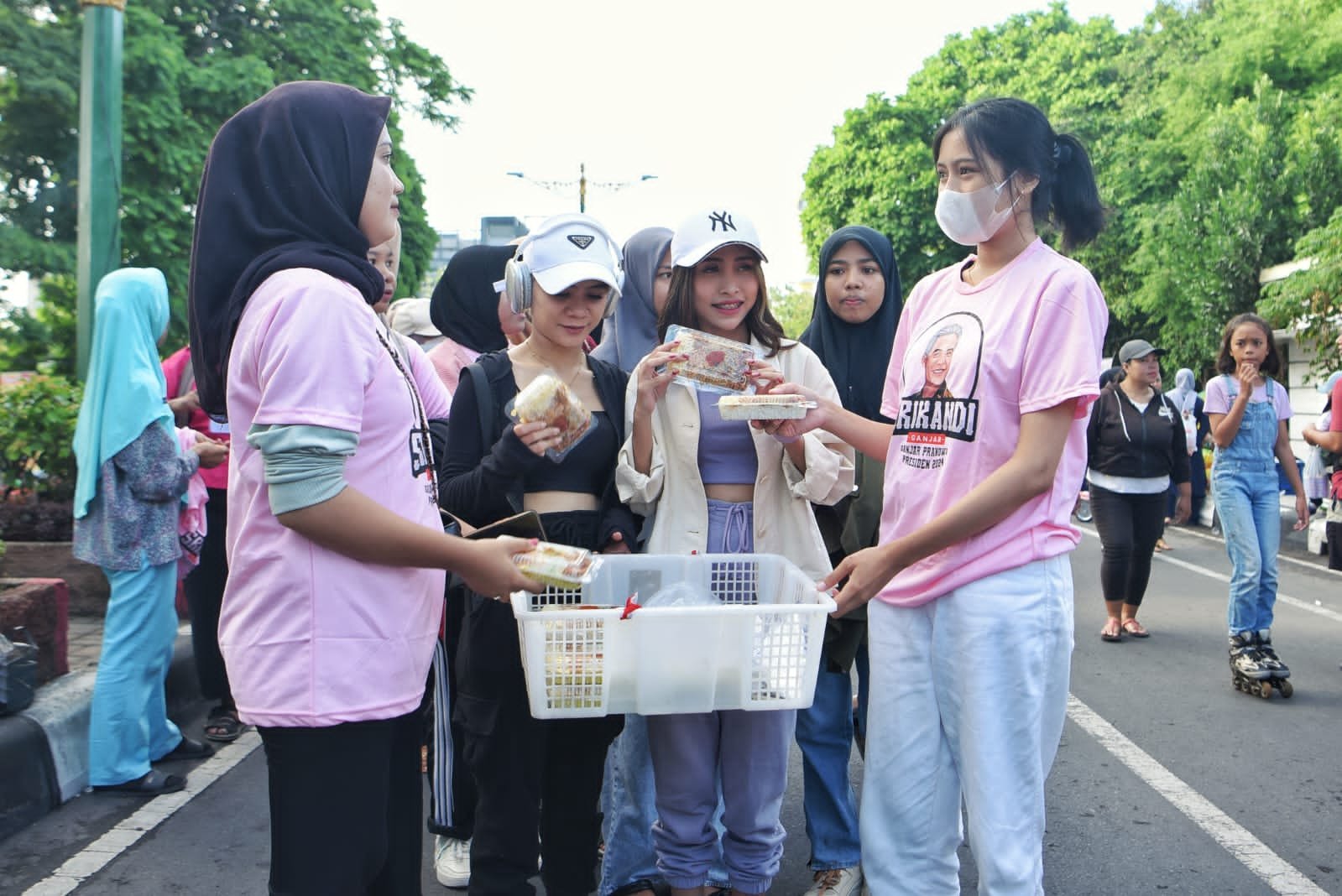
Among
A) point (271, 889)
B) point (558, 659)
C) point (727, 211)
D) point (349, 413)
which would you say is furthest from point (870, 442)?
point (271, 889)

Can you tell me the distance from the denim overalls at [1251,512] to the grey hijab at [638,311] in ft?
13.1

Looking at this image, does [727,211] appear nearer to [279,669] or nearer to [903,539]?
[903,539]

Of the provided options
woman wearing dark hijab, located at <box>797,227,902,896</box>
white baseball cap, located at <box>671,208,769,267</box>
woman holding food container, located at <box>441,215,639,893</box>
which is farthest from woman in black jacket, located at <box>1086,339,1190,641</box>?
woman holding food container, located at <box>441,215,639,893</box>

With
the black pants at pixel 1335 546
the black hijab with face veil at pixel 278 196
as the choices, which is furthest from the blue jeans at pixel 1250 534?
the black hijab with face veil at pixel 278 196

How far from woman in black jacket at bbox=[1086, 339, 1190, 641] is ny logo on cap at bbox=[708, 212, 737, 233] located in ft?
16.7

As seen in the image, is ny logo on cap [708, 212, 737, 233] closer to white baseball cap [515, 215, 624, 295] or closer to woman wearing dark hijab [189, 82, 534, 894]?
white baseball cap [515, 215, 624, 295]

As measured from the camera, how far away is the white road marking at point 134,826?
368cm

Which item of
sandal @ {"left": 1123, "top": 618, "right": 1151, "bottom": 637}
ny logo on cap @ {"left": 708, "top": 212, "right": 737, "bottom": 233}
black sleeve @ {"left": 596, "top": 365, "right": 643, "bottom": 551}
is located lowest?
sandal @ {"left": 1123, "top": 618, "right": 1151, "bottom": 637}

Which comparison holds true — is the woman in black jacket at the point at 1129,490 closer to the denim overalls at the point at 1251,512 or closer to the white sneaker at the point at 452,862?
the denim overalls at the point at 1251,512

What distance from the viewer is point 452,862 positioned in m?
3.91

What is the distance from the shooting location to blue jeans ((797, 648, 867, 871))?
3.69m

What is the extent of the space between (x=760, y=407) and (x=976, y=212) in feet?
2.37

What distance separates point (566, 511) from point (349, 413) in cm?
122

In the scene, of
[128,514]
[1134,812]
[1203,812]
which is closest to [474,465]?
[128,514]
